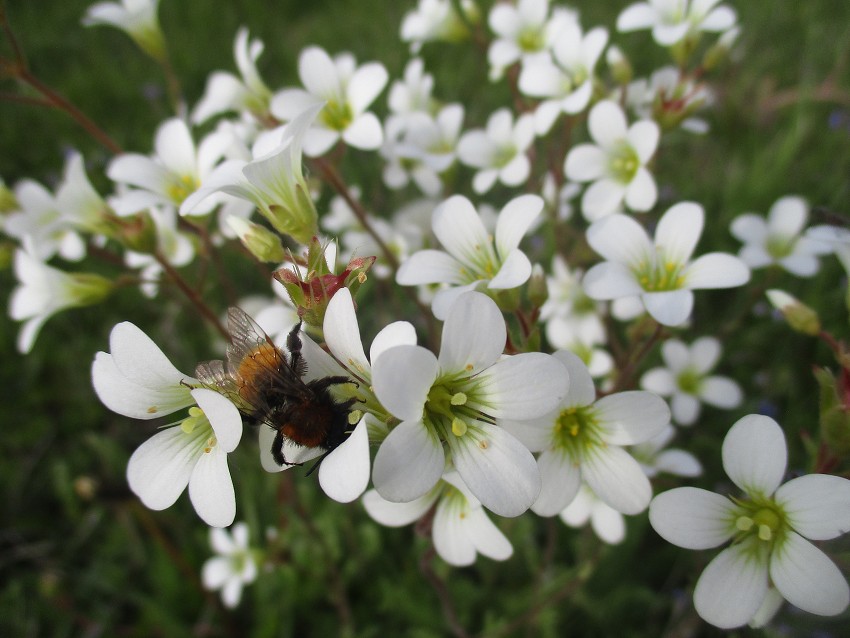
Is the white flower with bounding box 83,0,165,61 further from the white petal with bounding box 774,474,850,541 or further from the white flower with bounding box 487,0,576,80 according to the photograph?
the white petal with bounding box 774,474,850,541

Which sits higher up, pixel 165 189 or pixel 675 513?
pixel 165 189

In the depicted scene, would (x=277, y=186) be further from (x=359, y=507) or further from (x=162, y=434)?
(x=359, y=507)

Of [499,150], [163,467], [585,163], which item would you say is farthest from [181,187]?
[585,163]

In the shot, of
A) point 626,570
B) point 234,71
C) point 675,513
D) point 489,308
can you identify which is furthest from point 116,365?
point 234,71

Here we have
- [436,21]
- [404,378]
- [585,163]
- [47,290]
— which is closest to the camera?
[404,378]

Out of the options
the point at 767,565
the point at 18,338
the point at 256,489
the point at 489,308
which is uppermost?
the point at 489,308

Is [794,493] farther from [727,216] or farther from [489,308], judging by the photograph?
[727,216]

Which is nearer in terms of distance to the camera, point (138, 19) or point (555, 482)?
point (555, 482)

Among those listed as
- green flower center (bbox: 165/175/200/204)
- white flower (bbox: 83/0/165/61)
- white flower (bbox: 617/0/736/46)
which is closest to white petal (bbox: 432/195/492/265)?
green flower center (bbox: 165/175/200/204)
